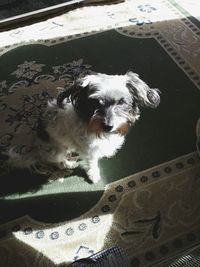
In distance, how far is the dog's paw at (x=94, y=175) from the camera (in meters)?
1.96

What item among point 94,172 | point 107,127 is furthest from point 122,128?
point 94,172

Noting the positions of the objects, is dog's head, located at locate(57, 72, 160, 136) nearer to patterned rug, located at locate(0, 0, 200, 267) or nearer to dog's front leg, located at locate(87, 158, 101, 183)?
dog's front leg, located at locate(87, 158, 101, 183)

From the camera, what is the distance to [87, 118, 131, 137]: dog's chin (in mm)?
1556

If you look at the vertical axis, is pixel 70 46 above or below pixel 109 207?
above

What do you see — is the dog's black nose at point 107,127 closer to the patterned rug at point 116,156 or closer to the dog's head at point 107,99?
the dog's head at point 107,99

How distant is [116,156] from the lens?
2.08m

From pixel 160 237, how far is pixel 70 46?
1713mm

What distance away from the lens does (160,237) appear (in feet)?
5.70

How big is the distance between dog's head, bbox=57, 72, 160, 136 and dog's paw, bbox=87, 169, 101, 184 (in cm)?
40

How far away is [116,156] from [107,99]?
61cm

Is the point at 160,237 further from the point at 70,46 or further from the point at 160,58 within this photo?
the point at 70,46

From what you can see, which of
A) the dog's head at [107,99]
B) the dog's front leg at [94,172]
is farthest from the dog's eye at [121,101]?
the dog's front leg at [94,172]

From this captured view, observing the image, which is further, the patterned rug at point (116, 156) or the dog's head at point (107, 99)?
the patterned rug at point (116, 156)

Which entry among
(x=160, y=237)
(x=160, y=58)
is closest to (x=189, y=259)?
(x=160, y=237)
